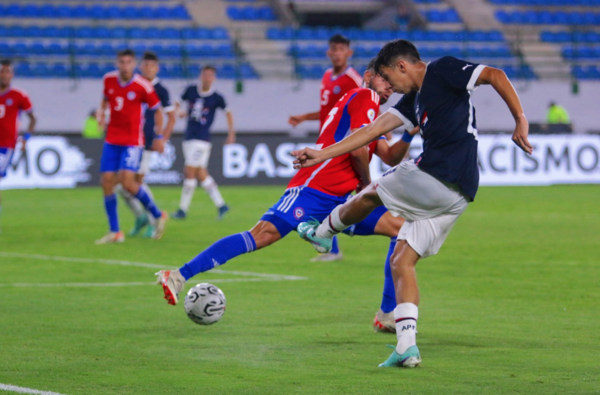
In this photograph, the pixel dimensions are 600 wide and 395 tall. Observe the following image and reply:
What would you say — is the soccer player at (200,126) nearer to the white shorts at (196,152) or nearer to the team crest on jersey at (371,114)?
the white shorts at (196,152)

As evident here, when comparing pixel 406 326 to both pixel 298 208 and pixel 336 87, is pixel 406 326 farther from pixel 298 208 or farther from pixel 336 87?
pixel 336 87

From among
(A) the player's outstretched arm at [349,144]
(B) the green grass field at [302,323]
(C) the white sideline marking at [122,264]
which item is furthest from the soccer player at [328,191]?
(C) the white sideline marking at [122,264]

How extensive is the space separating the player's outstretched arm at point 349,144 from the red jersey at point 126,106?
24.0ft

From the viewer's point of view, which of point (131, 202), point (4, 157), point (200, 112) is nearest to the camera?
point (131, 202)

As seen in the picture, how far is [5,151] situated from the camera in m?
13.6

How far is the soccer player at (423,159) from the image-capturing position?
514 centimetres

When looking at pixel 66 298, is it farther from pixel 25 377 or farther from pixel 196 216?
pixel 196 216

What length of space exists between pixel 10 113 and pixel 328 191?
28.0 feet

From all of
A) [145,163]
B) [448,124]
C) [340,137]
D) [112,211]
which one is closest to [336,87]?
[340,137]

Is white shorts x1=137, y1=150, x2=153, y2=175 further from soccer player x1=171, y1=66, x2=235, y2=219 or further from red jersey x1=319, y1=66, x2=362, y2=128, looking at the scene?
red jersey x1=319, y1=66, x2=362, y2=128

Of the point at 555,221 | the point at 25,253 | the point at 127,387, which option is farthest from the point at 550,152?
the point at 127,387

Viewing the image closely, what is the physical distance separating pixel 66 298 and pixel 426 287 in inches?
123

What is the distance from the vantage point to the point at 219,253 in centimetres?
604

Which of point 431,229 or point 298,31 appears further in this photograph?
point 298,31
